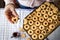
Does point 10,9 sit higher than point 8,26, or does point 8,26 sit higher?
point 10,9

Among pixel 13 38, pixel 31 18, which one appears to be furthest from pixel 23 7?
pixel 13 38

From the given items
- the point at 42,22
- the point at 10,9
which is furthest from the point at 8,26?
the point at 42,22

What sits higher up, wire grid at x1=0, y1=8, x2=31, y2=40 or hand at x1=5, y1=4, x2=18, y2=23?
hand at x1=5, y1=4, x2=18, y2=23

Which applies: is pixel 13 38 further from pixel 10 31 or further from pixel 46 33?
pixel 46 33

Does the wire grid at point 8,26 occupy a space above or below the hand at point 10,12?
below

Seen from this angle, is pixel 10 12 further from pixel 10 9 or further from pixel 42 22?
pixel 42 22

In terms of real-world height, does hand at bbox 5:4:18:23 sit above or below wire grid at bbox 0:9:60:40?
above

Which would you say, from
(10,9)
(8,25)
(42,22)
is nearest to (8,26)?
(8,25)

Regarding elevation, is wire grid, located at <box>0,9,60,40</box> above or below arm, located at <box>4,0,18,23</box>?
below
